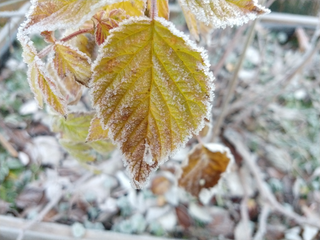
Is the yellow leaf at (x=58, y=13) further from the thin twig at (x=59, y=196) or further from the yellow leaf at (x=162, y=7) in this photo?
the thin twig at (x=59, y=196)

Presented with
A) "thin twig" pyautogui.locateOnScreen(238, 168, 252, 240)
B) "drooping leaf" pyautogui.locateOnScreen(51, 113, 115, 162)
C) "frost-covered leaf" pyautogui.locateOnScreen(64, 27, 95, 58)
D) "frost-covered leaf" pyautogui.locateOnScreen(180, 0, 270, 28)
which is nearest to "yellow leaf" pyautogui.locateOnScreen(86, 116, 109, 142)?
"drooping leaf" pyautogui.locateOnScreen(51, 113, 115, 162)

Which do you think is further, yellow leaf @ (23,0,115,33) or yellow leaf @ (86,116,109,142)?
yellow leaf @ (86,116,109,142)

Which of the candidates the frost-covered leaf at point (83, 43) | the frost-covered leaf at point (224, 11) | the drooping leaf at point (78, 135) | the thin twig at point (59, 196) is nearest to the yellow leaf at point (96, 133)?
the drooping leaf at point (78, 135)

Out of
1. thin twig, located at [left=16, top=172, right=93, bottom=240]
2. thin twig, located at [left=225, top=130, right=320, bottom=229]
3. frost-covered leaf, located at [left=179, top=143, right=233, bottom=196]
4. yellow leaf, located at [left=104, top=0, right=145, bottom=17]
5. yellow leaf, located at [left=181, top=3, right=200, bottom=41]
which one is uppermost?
yellow leaf, located at [left=104, top=0, right=145, bottom=17]

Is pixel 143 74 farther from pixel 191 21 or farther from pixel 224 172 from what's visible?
pixel 224 172

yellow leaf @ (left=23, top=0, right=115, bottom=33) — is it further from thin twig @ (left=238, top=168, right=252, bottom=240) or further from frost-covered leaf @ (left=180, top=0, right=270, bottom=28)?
thin twig @ (left=238, top=168, right=252, bottom=240)

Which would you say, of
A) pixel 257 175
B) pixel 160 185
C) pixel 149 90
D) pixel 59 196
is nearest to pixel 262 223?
pixel 257 175
